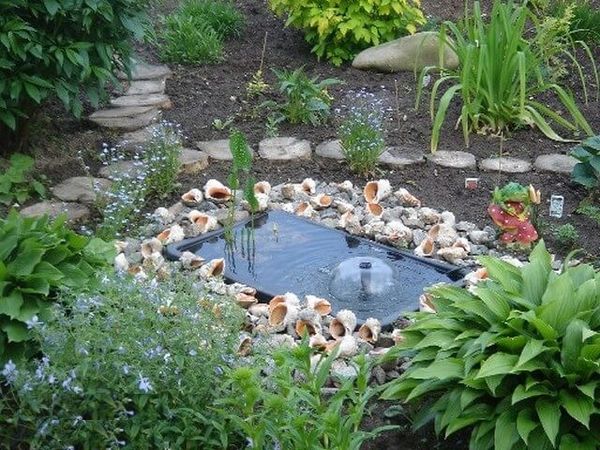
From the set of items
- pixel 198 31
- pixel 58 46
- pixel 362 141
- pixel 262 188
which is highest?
pixel 58 46

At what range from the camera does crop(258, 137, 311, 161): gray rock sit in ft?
20.4

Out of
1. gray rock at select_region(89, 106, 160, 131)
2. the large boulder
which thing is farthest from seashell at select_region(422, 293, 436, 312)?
the large boulder

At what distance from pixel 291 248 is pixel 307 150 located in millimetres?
1247

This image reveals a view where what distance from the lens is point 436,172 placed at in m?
6.06

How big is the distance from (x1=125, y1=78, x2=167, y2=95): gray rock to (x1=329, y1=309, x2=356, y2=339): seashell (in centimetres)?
321

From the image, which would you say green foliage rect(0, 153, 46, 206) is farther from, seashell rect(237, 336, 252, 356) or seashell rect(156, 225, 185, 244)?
seashell rect(237, 336, 252, 356)

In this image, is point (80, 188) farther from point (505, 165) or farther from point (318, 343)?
point (505, 165)

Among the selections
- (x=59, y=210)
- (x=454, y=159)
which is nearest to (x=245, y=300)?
(x=59, y=210)

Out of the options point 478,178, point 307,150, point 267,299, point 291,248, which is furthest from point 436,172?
point 267,299

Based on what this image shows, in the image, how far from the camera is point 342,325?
439cm

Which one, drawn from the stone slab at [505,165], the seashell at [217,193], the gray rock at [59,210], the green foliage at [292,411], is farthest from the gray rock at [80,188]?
the green foliage at [292,411]

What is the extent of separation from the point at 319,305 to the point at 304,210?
1.15 meters

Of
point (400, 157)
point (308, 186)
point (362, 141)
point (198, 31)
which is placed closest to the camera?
point (308, 186)

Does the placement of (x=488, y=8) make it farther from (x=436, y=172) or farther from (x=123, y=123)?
(x=123, y=123)
